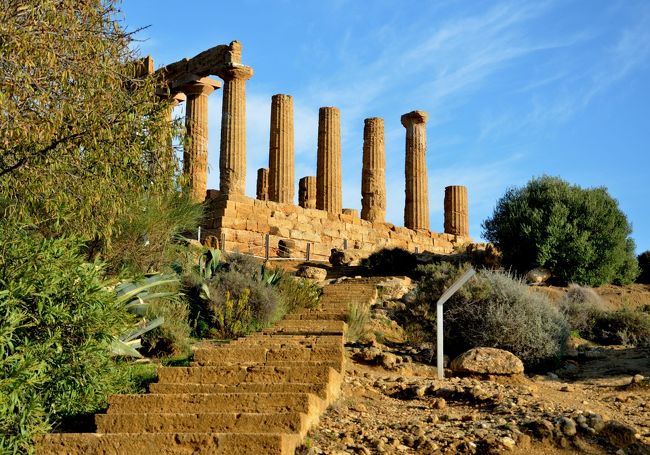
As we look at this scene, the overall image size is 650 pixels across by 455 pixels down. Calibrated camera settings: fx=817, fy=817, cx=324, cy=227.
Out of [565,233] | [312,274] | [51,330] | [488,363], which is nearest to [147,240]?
[312,274]

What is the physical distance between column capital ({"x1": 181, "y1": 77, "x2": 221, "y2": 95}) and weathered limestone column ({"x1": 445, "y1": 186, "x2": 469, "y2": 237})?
A: 1236 cm

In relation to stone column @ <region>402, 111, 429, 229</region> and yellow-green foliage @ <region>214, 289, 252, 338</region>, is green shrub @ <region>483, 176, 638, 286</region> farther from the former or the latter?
yellow-green foliage @ <region>214, 289, 252, 338</region>

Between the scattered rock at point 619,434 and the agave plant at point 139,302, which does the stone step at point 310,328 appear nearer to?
the agave plant at point 139,302

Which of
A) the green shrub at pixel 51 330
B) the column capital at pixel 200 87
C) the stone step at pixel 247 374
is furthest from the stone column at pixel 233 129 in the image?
the green shrub at pixel 51 330

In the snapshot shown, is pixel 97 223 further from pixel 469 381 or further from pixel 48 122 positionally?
pixel 469 381

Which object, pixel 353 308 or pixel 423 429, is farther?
pixel 353 308

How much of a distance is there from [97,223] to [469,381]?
18.5ft

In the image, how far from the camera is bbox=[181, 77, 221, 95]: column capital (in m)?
31.1

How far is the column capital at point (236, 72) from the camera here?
29.8 meters

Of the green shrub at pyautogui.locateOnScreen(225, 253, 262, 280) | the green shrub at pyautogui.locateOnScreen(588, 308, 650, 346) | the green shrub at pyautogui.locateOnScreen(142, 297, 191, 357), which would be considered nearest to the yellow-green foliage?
the green shrub at pyautogui.locateOnScreen(142, 297, 191, 357)

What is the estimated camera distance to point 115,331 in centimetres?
900

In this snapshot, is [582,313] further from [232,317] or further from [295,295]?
[232,317]

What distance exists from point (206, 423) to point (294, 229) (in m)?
22.0

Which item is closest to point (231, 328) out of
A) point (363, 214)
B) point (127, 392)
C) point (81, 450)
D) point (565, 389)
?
point (127, 392)
